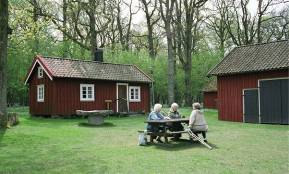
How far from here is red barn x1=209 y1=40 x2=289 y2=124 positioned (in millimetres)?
20703

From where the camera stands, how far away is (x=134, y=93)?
28500 millimetres

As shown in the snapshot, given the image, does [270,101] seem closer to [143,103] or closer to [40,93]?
[143,103]

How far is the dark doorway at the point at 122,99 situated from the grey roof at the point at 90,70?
747mm

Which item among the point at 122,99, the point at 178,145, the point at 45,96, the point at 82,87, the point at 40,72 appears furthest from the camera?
the point at 122,99

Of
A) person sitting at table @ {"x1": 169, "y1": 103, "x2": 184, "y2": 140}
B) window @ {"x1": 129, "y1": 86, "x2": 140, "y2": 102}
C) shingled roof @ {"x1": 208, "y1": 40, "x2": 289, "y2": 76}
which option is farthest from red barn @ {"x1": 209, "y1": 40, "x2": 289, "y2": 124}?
person sitting at table @ {"x1": 169, "y1": 103, "x2": 184, "y2": 140}

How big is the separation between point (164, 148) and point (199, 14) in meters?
31.6

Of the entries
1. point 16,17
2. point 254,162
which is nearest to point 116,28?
point 16,17

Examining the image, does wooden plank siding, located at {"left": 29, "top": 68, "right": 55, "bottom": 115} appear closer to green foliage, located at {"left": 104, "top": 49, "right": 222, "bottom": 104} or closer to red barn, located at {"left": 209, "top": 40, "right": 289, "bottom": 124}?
red barn, located at {"left": 209, "top": 40, "right": 289, "bottom": 124}

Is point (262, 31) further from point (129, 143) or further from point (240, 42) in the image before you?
point (129, 143)

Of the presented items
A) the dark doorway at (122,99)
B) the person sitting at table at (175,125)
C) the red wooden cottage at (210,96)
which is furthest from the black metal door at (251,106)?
the red wooden cottage at (210,96)

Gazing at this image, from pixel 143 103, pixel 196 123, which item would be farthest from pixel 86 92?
pixel 196 123

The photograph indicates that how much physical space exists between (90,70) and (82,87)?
5.16ft

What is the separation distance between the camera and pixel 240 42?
40.8 metres

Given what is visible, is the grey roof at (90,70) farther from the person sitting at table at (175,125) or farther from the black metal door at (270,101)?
the person sitting at table at (175,125)
